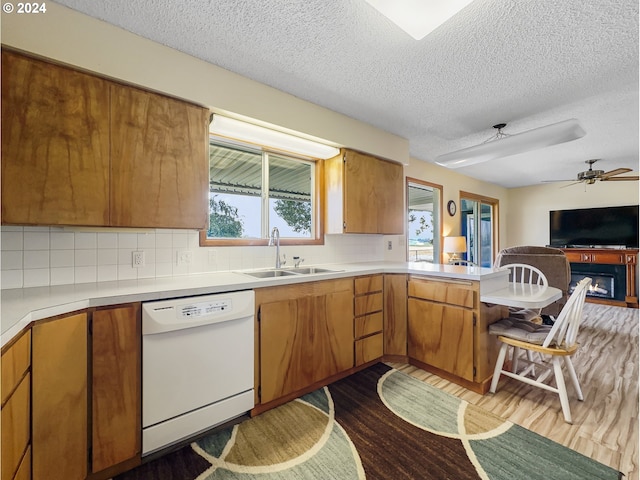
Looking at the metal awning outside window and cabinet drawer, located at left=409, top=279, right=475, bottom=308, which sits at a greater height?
the metal awning outside window

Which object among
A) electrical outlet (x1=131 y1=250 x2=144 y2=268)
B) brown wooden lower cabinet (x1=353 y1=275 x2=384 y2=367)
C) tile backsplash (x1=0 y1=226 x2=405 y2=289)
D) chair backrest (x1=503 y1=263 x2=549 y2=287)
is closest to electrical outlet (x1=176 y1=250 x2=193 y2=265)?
tile backsplash (x1=0 y1=226 x2=405 y2=289)

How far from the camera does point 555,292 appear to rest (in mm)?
2072

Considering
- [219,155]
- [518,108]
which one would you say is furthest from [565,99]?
[219,155]

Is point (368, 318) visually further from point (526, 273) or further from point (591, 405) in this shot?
point (526, 273)

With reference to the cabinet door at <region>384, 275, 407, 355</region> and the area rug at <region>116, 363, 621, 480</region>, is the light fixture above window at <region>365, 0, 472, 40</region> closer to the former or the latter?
the cabinet door at <region>384, 275, 407, 355</region>

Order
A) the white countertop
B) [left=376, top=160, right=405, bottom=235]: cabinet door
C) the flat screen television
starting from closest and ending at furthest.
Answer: the white countertop, [left=376, top=160, right=405, bottom=235]: cabinet door, the flat screen television

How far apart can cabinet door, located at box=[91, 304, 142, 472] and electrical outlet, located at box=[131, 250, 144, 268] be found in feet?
1.89

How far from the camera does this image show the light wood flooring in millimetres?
1593

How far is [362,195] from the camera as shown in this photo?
9.59 feet

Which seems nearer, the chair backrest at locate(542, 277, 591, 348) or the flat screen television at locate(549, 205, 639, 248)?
the chair backrest at locate(542, 277, 591, 348)

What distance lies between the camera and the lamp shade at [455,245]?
4291mm

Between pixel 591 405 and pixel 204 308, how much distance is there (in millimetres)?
2710

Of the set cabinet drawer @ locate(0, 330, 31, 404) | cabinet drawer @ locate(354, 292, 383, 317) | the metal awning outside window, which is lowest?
cabinet drawer @ locate(354, 292, 383, 317)

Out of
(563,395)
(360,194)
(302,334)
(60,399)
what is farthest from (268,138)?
(563,395)
